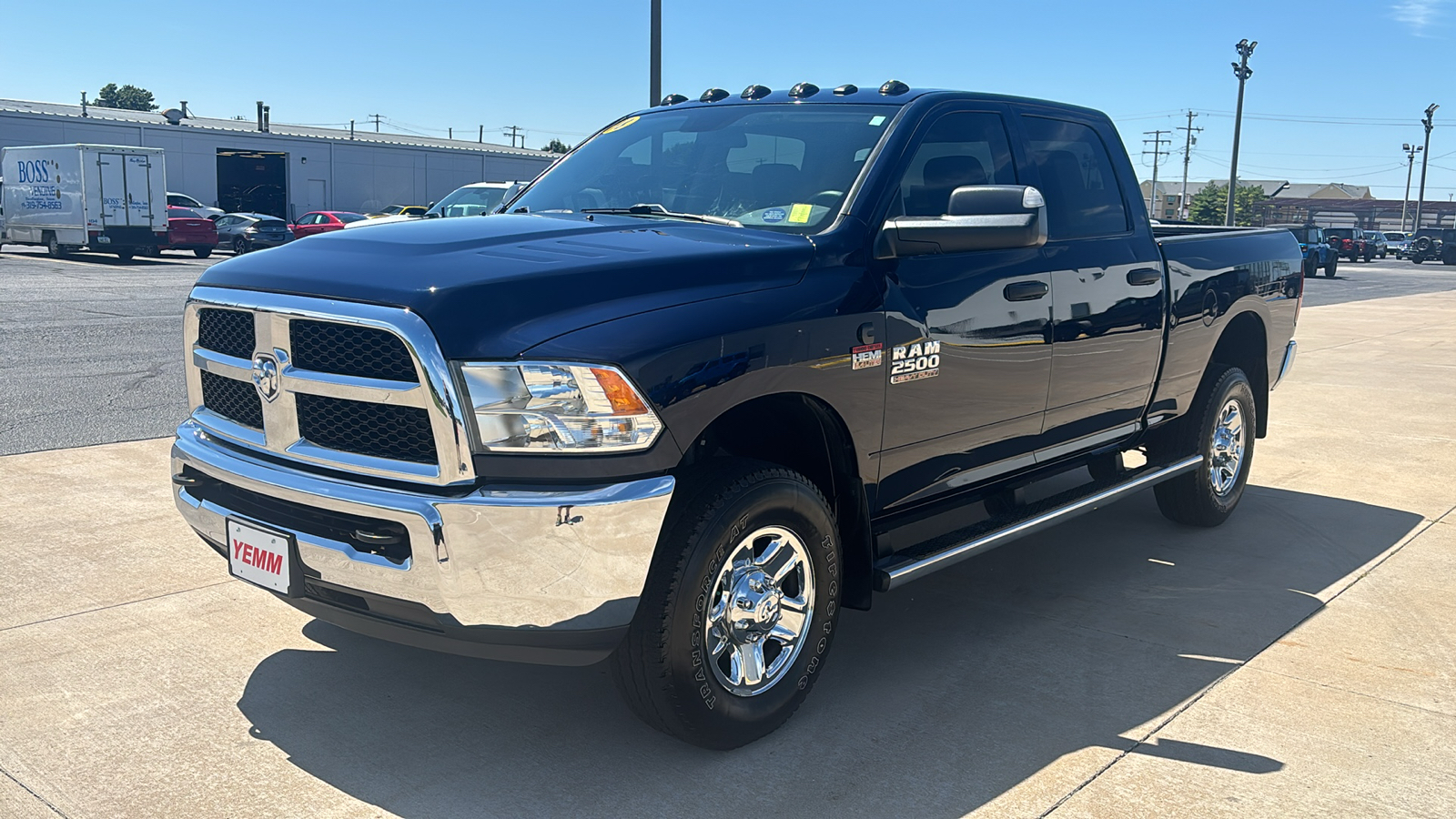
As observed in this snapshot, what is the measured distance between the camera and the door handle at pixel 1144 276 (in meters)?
5.25

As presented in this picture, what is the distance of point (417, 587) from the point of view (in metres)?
3.13

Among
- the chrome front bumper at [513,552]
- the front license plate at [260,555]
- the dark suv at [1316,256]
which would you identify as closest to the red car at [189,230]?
the front license plate at [260,555]

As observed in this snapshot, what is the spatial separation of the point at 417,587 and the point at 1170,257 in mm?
3851

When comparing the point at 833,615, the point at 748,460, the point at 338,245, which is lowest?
the point at 833,615

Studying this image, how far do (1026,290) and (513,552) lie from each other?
7.69 ft

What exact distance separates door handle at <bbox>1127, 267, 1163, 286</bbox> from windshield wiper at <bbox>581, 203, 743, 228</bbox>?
1.97 meters

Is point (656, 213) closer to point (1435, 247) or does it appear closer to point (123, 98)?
point (1435, 247)

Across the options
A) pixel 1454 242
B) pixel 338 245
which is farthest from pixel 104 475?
pixel 1454 242

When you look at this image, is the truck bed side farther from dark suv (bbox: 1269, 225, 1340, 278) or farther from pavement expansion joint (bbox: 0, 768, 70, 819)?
dark suv (bbox: 1269, 225, 1340, 278)

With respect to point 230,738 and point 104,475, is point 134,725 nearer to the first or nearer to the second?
point 230,738

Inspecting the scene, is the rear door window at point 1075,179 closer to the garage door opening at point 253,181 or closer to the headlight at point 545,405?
the headlight at point 545,405

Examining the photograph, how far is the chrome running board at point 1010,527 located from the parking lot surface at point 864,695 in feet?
1.35

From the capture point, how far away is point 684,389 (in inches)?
128

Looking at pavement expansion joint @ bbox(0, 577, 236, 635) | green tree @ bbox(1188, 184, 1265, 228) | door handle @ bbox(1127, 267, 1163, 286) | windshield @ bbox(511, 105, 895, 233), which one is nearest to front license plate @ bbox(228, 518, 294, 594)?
pavement expansion joint @ bbox(0, 577, 236, 635)
